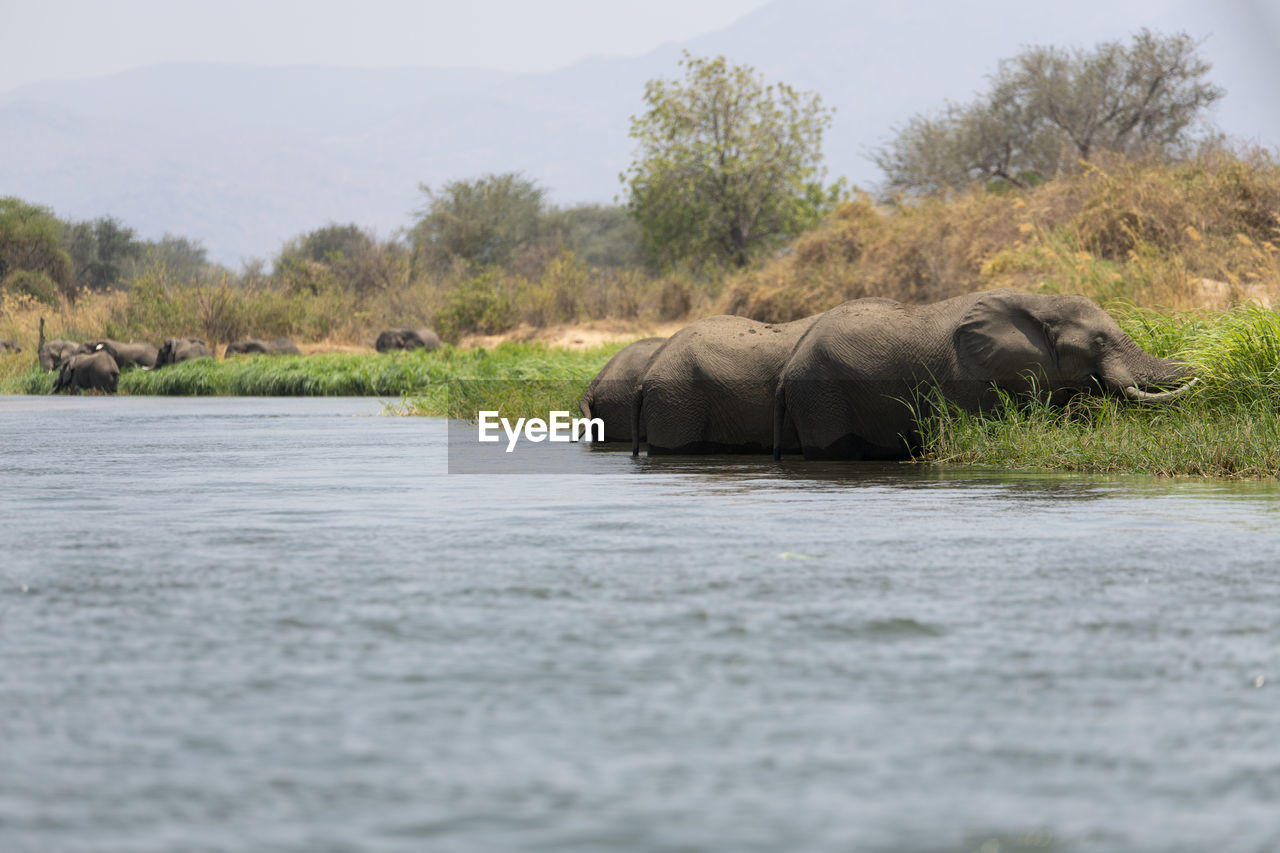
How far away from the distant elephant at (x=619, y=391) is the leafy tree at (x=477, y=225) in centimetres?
4974

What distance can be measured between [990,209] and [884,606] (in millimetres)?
19535

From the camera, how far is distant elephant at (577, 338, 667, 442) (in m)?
14.5

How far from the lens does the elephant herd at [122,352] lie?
32.5m

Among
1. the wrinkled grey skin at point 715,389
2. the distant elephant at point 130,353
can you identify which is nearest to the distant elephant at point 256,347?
the distant elephant at point 130,353

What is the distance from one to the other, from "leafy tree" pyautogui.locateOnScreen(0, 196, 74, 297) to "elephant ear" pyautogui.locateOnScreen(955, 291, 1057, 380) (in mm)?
55827

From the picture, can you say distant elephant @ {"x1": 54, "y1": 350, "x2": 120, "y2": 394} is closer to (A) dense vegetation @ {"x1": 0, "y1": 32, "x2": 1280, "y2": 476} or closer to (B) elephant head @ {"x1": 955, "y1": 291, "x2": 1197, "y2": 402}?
(A) dense vegetation @ {"x1": 0, "y1": 32, "x2": 1280, "y2": 476}

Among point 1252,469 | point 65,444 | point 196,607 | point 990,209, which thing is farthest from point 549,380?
point 196,607

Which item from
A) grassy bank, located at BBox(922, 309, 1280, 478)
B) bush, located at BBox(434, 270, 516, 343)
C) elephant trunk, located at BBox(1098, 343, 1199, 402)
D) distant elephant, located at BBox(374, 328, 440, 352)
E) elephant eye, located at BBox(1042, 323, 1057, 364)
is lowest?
grassy bank, located at BBox(922, 309, 1280, 478)

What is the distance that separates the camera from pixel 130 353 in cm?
3484

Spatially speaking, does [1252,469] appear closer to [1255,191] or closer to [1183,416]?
[1183,416]

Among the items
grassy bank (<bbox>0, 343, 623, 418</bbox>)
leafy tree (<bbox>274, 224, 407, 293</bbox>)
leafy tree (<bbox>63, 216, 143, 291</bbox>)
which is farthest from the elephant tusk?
leafy tree (<bbox>63, 216, 143, 291</bbox>)

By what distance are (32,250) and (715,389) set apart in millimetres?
56577

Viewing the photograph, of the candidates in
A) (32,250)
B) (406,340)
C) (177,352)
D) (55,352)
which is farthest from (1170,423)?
(32,250)

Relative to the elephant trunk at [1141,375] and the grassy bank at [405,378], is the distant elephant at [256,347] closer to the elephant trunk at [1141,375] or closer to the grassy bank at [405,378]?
the grassy bank at [405,378]
